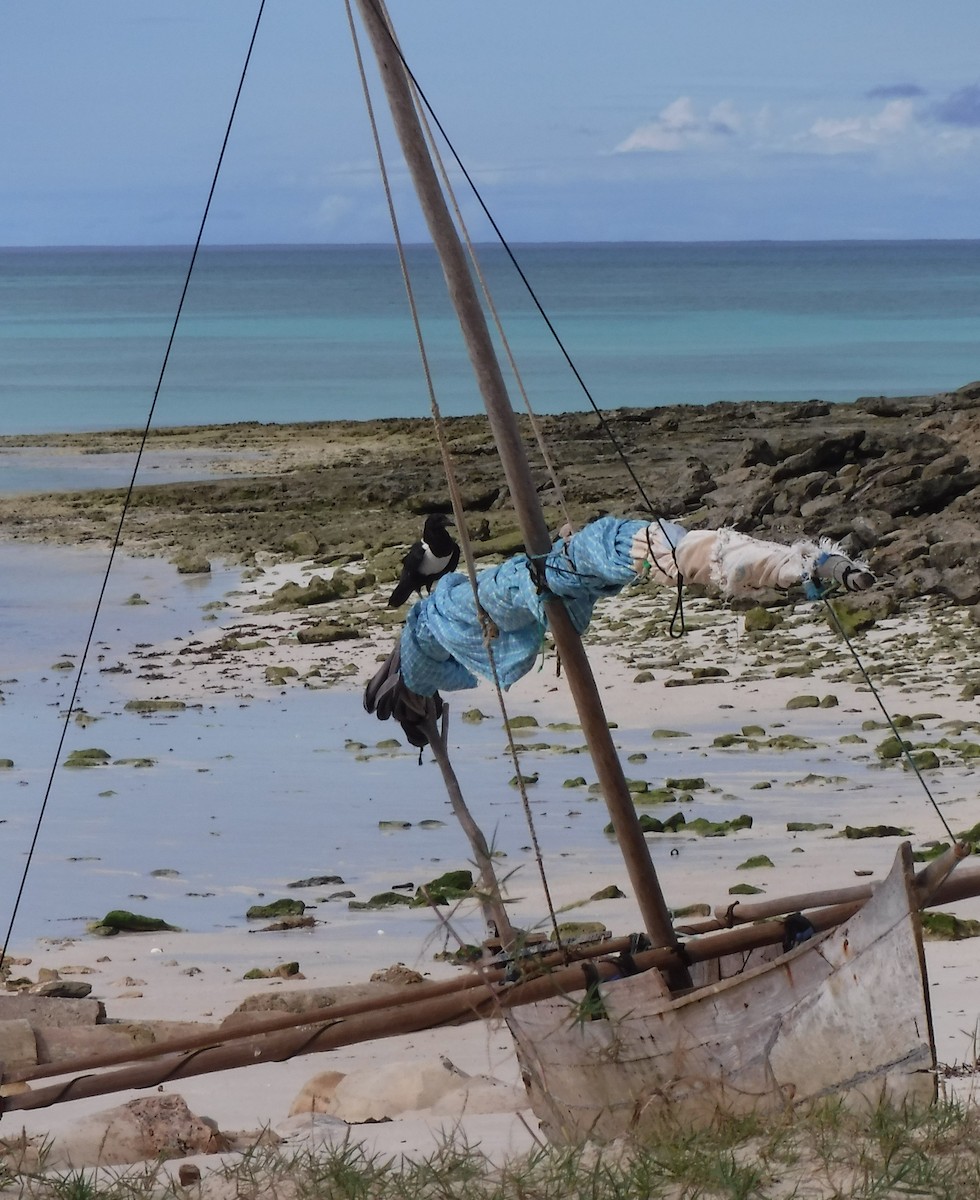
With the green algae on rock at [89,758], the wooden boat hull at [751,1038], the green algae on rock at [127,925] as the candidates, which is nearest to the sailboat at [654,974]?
the wooden boat hull at [751,1038]

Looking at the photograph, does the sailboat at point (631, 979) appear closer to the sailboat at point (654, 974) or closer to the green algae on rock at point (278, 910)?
the sailboat at point (654, 974)

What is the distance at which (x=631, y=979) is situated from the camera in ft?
17.1

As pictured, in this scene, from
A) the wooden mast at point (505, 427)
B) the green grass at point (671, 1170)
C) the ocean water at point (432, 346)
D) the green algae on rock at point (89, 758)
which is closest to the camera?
the green grass at point (671, 1170)

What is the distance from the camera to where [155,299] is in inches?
3688

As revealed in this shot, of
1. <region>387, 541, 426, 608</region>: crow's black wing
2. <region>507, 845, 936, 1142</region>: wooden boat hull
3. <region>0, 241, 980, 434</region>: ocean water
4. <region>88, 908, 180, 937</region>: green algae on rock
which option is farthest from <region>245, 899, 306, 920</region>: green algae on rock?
<region>0, 241, 980, 434</region>: ocean water

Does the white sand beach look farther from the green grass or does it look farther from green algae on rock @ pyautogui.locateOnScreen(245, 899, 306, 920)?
the green grass

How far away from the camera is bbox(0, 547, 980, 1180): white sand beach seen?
6781 millimetres

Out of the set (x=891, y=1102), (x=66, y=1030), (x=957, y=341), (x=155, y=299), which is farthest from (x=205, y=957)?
(x=155, y=299)

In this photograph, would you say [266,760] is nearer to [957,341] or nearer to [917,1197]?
[917,1197]

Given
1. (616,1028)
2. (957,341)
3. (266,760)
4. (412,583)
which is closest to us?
(616,1028)

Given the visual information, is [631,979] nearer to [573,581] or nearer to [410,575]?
[573,581]

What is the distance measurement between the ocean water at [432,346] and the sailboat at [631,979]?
23.7 m

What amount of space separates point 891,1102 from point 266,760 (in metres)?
7.07

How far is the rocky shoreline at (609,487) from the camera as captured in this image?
15586mm
